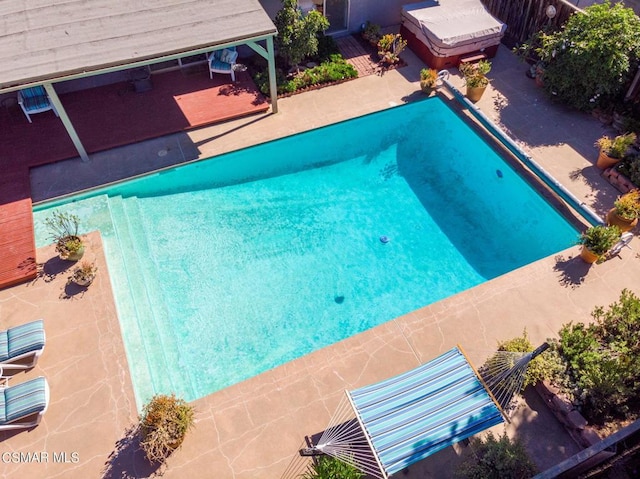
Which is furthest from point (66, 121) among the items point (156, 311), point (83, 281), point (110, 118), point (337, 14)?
point (337, 14)

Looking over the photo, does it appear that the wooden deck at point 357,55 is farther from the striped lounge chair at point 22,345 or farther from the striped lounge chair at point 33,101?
the striped lounge chair at point 22,345

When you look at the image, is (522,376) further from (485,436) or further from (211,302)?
(211,302)

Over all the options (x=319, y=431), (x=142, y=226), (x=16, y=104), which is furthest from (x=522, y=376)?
(x=16, y=104)

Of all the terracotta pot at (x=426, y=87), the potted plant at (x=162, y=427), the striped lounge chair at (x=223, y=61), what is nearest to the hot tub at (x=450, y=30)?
the terracotta pot at (x=426, y=87)

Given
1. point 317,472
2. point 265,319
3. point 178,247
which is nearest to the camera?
point 317,472

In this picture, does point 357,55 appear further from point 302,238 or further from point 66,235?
point 66,235

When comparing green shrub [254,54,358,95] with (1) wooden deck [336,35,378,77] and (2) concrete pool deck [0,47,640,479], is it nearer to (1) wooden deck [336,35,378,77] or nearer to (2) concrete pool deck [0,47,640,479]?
(1) wooden deck [336,35,378,77]

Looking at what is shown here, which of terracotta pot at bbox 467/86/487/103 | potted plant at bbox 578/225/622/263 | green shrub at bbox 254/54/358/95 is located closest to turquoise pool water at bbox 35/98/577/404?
potted plant at bbox 578/225/622/263
